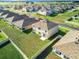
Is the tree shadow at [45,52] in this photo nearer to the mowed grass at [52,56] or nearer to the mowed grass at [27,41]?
the mowed grass at [52,56]

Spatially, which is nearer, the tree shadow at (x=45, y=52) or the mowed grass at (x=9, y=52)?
the tree shadow at (x=45, y=52)

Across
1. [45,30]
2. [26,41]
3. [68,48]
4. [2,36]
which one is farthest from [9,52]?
[68,48]

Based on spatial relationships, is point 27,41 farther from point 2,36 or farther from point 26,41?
point 2,36

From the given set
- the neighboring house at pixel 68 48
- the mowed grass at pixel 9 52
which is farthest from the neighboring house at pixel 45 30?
the mowed grass at pixel 9 52

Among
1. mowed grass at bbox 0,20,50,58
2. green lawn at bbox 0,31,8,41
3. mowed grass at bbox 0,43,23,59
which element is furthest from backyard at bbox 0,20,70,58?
mowed grass at bbox 0,43,23,59

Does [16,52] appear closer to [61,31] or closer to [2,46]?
[2,46]

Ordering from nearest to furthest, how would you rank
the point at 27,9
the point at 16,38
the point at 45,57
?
the point at 45,57 < the point at 16,38 < the point at 27,9

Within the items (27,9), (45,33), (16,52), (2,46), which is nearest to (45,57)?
(16,52)
